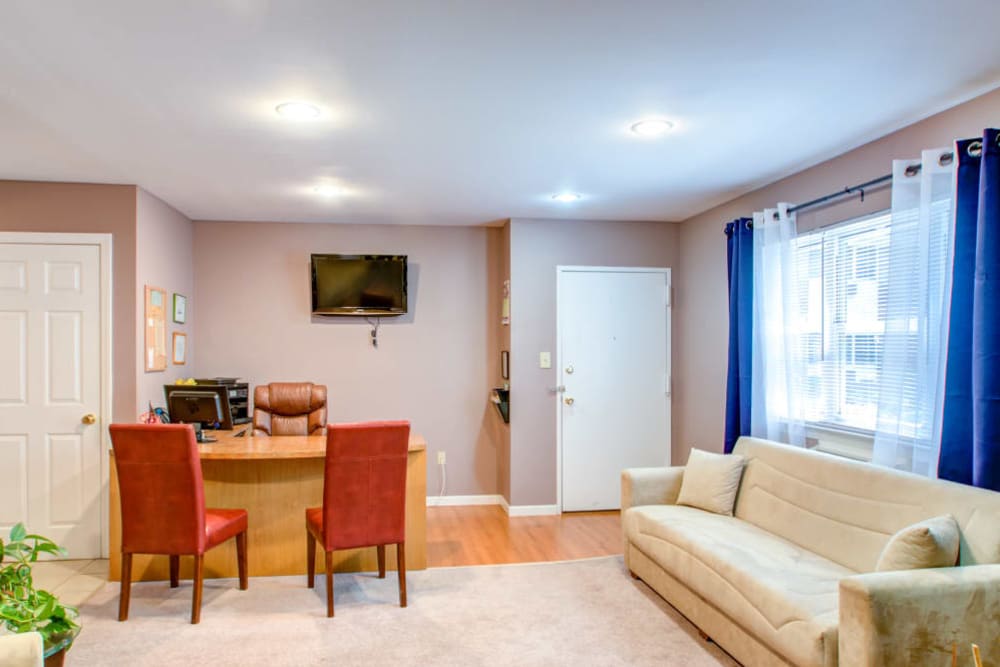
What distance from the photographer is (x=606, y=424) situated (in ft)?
17.9

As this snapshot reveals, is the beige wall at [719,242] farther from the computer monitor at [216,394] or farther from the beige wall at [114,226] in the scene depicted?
the beige wall at [114,226]

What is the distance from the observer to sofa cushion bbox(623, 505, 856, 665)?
7.48ft

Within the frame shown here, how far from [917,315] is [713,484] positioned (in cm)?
138

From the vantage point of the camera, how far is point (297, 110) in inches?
114

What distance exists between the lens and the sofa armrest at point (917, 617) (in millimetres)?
2031

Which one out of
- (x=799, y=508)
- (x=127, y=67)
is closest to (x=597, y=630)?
(x=799, y=508)

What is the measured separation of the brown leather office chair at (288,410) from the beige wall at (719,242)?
9.54 ft

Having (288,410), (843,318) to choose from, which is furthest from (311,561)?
(843,318)

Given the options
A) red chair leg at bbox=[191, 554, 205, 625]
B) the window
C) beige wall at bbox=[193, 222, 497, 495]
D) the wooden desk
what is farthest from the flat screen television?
the window

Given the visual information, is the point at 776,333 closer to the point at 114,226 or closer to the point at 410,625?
the point at 410,625

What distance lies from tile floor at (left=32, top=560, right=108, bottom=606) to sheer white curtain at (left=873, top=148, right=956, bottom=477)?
13.6 ft

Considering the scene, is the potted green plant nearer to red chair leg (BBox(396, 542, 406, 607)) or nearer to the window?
red chair leg (BBox(396, 542, 406, 607))

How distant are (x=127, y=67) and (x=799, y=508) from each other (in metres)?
3.47

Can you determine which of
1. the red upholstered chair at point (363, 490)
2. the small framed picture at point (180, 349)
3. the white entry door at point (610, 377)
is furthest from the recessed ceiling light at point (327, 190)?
the white entry door at point (610, 377)
